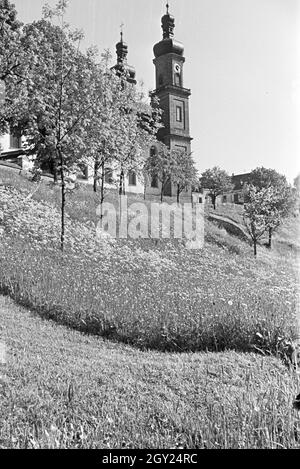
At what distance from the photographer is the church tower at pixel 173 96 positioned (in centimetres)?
4956

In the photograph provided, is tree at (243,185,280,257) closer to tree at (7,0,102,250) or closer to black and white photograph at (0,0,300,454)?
black and white photograph at (0,0,300,454)

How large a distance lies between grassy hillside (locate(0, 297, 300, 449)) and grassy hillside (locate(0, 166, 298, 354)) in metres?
0.76

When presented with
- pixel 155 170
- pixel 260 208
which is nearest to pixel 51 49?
pixel 260 208

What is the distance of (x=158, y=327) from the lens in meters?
7.65

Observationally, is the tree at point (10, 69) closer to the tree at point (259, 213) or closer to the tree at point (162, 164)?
the tree at point (259, 213)

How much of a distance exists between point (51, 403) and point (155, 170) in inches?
1400

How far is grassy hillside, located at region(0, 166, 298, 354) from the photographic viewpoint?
7582mm

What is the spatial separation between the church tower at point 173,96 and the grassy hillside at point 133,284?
3061 cm

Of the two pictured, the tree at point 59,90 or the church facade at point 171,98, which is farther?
the church facade at point 171,98

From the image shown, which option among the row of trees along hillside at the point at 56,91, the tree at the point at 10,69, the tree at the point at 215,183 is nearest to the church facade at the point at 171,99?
the tree at the point at 215,183

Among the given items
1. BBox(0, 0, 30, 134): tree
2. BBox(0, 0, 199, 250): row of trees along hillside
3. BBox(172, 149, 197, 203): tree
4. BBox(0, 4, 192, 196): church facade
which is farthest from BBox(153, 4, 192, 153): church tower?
BBox(0, 0, 30, 134): tree

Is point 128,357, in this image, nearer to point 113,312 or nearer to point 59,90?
point 113,312

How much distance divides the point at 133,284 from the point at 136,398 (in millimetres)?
7239
